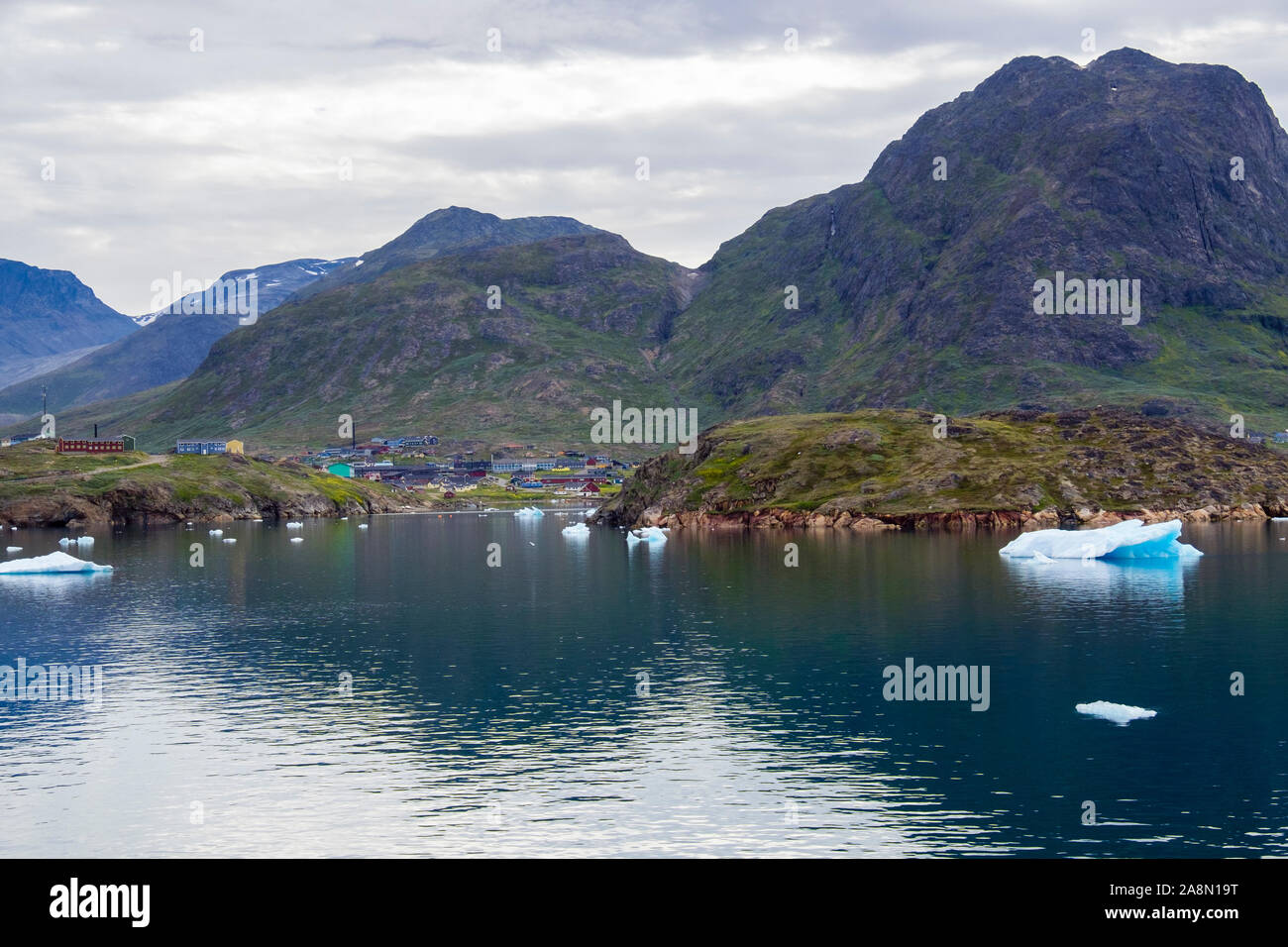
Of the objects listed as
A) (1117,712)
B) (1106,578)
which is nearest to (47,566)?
(1106,578)

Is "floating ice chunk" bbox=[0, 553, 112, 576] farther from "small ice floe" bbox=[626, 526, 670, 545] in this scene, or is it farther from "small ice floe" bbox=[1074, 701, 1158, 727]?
"small ice floe" bbox=[1074, 701, 1158, 727]

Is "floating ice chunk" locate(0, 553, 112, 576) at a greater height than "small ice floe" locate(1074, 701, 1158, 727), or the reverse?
"floating ice chunk" locate(0, 553, 112, 576)

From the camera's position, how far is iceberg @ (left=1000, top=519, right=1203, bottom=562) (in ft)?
467

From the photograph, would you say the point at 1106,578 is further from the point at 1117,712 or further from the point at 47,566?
the point at 47,566

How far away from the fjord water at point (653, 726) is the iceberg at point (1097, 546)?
25.9m

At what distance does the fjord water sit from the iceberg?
Result: 2589 centimetres

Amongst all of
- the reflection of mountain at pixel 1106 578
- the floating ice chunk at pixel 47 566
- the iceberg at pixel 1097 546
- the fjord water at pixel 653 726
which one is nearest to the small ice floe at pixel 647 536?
the iceberg at pixel 1097 546

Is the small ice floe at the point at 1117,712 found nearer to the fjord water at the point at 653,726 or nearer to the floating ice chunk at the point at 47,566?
the fjord water at the point at 653,726

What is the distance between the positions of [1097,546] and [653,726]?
10505 cm

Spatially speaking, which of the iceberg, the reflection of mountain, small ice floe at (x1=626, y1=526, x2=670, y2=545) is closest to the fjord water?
the reflection of mountain

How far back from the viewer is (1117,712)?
2239 inches
